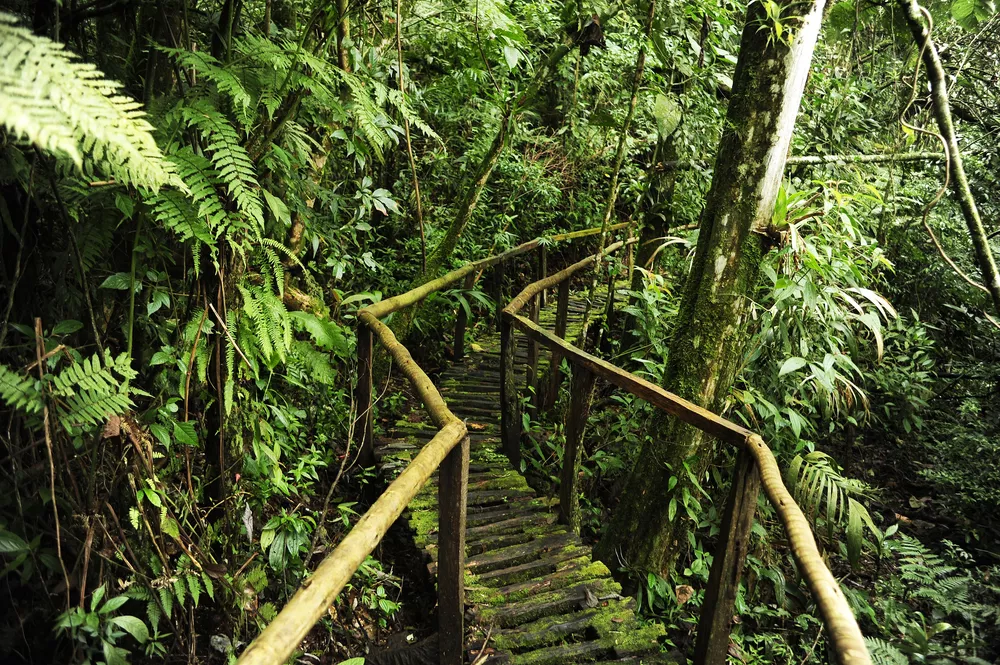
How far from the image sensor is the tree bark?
2.00 meters

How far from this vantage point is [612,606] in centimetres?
332

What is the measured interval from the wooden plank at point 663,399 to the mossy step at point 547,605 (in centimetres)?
107

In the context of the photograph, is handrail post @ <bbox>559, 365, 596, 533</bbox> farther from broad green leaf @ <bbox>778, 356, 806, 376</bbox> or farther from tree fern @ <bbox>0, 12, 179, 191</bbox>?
tree fern @ <bbox>0, 12, 179, 191</bbox>

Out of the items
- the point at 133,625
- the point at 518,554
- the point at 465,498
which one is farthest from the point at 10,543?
the point at 518,554

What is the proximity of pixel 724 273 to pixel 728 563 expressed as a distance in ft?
5.56

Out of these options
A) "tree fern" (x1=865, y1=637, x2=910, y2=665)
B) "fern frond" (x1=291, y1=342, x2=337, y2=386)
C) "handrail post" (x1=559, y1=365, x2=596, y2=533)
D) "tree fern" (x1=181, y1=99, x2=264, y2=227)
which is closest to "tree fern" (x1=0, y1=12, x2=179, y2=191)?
"tree fern" (x1=181, y1=99, x2=264, y2=227)

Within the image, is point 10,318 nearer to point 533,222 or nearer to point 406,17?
point 406,17

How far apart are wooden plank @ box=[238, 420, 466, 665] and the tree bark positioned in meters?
1.98

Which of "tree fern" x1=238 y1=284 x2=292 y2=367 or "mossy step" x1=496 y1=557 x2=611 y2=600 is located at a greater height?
"tree fern" x1=238 y1=284 x2=292 y2=367

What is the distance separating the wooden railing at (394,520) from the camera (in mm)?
1334

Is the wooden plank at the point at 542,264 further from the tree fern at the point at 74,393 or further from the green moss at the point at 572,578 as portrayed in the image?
the tree fern at the point at 74,393

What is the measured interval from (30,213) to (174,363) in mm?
772

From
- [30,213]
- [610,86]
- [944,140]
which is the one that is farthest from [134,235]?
[610,86]

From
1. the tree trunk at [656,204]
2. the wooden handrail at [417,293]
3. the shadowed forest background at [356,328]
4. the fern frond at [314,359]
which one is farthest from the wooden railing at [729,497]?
the fern frond at [314,359]
